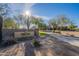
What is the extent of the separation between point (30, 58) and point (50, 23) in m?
0.51

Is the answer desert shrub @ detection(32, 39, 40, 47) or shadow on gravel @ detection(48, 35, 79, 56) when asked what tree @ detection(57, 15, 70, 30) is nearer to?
shadow on gravel @ detection(48, 35, 79, 56)

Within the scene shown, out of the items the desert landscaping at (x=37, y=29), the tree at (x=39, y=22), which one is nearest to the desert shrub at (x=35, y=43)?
the desert landscaping at (x=37, y=29)

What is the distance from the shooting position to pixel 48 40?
223 centimetres

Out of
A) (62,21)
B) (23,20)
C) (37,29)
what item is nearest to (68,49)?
(62,21)

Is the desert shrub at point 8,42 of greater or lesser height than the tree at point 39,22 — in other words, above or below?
below

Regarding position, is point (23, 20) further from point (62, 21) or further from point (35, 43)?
point (62, 21)

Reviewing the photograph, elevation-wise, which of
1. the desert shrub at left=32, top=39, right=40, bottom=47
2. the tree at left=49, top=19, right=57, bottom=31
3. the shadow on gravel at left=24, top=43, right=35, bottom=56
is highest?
the tree at left=49, top=19, right=57, bottom=31

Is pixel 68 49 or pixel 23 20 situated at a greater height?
pixel 23 20

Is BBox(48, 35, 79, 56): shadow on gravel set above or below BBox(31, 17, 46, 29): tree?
below

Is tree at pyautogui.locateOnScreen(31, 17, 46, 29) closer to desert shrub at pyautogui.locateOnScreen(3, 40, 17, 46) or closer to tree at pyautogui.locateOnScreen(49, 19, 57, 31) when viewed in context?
tree at pyautogui.locateOnScreen(49, 19, 57, 31)

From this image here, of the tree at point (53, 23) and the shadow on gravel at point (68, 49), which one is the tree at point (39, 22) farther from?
the shadow on gravel at point (68, 49)

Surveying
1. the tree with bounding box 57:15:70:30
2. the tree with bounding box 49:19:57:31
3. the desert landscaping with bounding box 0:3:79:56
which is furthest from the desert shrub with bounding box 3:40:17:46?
the tree with bounding box 57:15:70:30

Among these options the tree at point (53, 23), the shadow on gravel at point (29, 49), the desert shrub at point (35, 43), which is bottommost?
the shadow on gravel at point (29, 49)

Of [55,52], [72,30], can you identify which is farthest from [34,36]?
[72,30]
